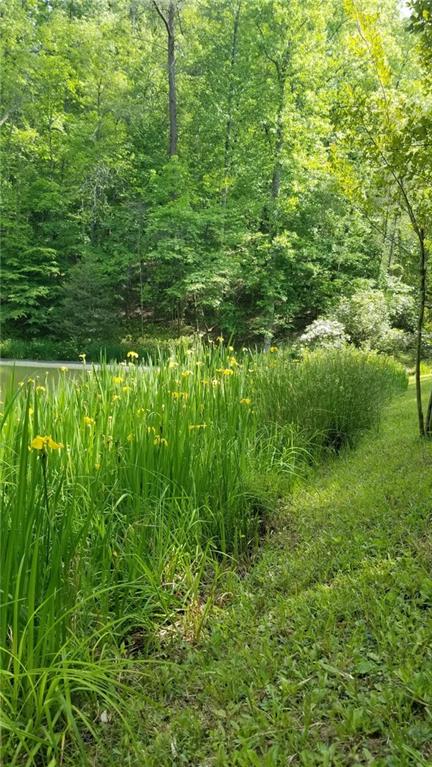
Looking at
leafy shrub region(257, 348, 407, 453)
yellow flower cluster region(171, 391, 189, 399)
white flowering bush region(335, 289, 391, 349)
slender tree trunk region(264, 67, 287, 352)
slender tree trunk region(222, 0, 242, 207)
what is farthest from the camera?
slender tree trunk region(222, 0, 242, 207)

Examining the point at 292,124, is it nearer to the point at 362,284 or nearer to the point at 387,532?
the point at 362,284

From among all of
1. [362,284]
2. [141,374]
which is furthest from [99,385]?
[362,284]

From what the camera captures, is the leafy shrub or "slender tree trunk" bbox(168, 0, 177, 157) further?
"slender tree trunk" bbox(168, 0, 177, 157)

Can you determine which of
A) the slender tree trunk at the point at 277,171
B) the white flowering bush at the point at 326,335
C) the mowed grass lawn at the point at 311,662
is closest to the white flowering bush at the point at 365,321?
the white flowering bush at the point at 326,335

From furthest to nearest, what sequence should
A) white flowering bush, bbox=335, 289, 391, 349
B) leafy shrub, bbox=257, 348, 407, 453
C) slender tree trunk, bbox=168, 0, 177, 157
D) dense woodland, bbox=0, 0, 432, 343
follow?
slender tree trunk, bbox=168, 0, 177, 157 < dense woodland, bbox=0, 0, 432, 343 < white flowering bush, bbox=335, 289, 391, 349 < leafy shrub, bbox=257, 348, 407, 453

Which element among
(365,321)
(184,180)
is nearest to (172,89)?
(184,180)

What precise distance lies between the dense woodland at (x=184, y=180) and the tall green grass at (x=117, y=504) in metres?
10.5

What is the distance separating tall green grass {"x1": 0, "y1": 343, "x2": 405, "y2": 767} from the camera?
1.47 m

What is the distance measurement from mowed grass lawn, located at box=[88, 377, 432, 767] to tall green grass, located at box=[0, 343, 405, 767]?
0.16 meters

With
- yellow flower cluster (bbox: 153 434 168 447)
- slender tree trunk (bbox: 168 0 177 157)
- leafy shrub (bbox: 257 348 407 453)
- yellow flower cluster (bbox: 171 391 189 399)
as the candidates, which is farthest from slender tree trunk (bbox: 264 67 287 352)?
yellow flower cluster (bbox: 153 434 168 447)

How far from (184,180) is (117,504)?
14.8 meters

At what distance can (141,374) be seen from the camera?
3.45 metres

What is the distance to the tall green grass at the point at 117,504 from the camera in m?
1.47

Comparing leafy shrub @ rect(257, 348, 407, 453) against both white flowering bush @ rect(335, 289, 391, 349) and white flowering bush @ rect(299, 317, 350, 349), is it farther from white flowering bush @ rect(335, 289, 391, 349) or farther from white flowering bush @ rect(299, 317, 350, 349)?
white flowering bush @ rect(335, 289, 391, 349)
